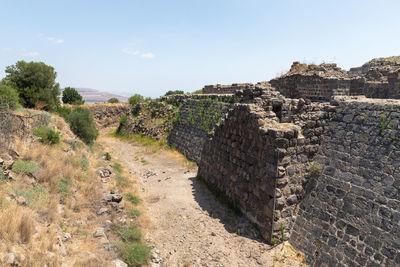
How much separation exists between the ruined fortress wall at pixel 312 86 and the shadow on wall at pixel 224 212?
8980 mm

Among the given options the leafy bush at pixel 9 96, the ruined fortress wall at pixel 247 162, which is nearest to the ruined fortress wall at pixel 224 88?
the ruined fortress wall at pixel 247 162

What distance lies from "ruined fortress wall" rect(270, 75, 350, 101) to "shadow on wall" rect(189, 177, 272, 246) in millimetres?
8980

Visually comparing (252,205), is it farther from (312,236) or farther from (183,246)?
(183,246)

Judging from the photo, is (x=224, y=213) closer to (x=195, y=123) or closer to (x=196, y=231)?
(x=196, y=231)

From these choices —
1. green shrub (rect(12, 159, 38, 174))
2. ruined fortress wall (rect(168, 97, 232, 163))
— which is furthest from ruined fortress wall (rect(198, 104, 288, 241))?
green shrub (rect(12, 159, 38, 174))

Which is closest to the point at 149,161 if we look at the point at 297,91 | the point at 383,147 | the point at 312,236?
the point at 297,91

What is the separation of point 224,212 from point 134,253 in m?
4.14

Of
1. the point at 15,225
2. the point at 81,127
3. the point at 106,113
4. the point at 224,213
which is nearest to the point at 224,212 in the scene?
the point at 224,213

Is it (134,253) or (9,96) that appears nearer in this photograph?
(134,253)

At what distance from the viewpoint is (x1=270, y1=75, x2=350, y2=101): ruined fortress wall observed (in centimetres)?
1427

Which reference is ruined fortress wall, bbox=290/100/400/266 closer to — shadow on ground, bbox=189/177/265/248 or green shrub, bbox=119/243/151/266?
shadow on ground, bbox=189/177/265/248

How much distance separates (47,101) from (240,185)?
16.0m

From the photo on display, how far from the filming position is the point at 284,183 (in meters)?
7.36

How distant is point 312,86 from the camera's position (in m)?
15.4
